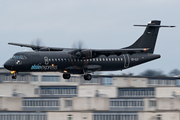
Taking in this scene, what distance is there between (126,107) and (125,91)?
13108 mm

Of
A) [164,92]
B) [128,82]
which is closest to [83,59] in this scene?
[164,92]

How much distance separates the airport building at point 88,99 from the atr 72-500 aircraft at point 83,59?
11811mm

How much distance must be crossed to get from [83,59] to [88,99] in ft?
71.9

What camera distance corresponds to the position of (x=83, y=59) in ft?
126

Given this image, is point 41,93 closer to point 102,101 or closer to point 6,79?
point 6,79

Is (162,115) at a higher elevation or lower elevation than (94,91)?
lower

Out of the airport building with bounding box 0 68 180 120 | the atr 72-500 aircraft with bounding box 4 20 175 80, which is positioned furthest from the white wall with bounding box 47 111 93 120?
the atr 72-500 aircraft with bounding box 4 20 175 80

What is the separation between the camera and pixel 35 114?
5184 cm

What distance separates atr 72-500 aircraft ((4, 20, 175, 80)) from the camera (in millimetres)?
36188

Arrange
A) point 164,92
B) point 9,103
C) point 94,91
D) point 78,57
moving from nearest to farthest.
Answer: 1. point 78,57
2. point 9,103
3. point 94,91
4. point 164,92

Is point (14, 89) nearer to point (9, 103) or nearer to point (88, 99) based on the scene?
point (9, 103)

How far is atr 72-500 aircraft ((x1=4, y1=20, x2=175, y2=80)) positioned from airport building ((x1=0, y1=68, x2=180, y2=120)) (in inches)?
465

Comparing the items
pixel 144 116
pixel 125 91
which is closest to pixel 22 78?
pixel 125 91

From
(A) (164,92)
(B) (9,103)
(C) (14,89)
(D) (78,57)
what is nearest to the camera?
(D) (78,57)
